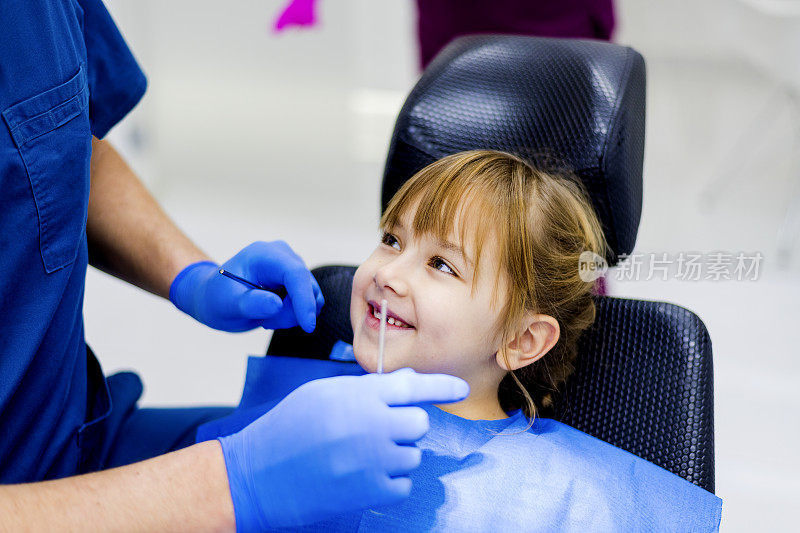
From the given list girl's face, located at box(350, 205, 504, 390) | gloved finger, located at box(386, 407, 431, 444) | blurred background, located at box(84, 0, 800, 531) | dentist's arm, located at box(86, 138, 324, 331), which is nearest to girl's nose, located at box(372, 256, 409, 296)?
girl's face, located at box(350, 205, 504, 390)

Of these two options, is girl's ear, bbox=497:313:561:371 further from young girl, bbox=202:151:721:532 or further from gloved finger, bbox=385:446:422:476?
gloved finger, bbox=385:446:422:476

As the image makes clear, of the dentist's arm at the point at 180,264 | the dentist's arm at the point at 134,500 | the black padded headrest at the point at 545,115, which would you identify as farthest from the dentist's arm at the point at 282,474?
the black padded headrest at the point at 545,115

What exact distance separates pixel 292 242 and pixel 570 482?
1947mm

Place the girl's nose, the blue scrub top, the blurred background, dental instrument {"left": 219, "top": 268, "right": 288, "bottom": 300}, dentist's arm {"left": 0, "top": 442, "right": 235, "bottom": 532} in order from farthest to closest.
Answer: the blurred background
dental instrument {"left": 219, "top": 268, "right": 288, "bottom": 300}
the girl's nose
the blue scrub top
dentist's arm {"left": 0, "top": 442, "right": 235, "bottom": 532}

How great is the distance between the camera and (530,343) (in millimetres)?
1085

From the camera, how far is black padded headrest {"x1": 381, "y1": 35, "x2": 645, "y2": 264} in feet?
3.39

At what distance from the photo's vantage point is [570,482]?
973 mm

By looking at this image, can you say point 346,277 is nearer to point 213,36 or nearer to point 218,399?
point 218,399

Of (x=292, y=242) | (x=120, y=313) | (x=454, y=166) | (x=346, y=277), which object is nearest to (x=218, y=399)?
(x=120, y=313)

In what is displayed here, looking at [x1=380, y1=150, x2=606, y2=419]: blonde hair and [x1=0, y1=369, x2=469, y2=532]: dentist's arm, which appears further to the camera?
[x1=380, y1=150, x2=606, y2=419]: blonde hair

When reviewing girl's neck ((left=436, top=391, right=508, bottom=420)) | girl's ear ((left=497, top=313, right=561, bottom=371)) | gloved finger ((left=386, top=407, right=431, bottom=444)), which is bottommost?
girl's neck ((left=436, top=391, right=508, bottom=420))

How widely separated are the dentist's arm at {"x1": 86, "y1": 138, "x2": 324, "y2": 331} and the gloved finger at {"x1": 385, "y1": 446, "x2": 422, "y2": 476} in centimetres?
29

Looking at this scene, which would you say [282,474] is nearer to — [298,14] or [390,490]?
[390,490]

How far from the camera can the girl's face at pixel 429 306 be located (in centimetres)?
100
